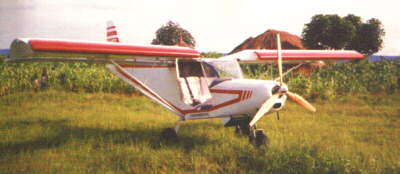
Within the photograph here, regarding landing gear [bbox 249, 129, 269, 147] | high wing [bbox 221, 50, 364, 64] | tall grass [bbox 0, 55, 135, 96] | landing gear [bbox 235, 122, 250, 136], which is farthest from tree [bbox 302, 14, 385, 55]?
landing gear [bbox 249, 129, 269, 147]

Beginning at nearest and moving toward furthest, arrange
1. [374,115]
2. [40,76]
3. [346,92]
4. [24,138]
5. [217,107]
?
[217,107]
[24,138]
[374,115]
[346,92]
[40,76]

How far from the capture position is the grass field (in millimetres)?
4898

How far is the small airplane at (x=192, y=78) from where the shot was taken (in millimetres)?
5562

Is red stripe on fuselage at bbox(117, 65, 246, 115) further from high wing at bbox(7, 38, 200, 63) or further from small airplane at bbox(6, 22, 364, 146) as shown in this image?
high wing at bbox(7, 38, 200, 63)

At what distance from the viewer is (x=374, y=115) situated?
32.6 ft

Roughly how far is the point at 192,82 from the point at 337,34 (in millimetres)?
30041

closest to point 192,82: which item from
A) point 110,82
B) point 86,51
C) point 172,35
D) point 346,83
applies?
point 86,51

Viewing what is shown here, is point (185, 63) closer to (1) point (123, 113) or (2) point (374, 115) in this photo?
(1) point (123, 113)

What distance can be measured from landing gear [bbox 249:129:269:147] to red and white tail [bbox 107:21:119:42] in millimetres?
6722

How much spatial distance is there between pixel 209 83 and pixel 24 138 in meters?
4.36

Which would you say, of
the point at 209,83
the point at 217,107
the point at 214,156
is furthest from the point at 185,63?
the point at 214,156

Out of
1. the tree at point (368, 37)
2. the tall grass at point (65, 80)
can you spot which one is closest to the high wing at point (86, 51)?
the tall grass at point (65, 80)

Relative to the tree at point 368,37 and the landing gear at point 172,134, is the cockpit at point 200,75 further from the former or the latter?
the tree at point 368,37

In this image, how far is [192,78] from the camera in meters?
6.95
